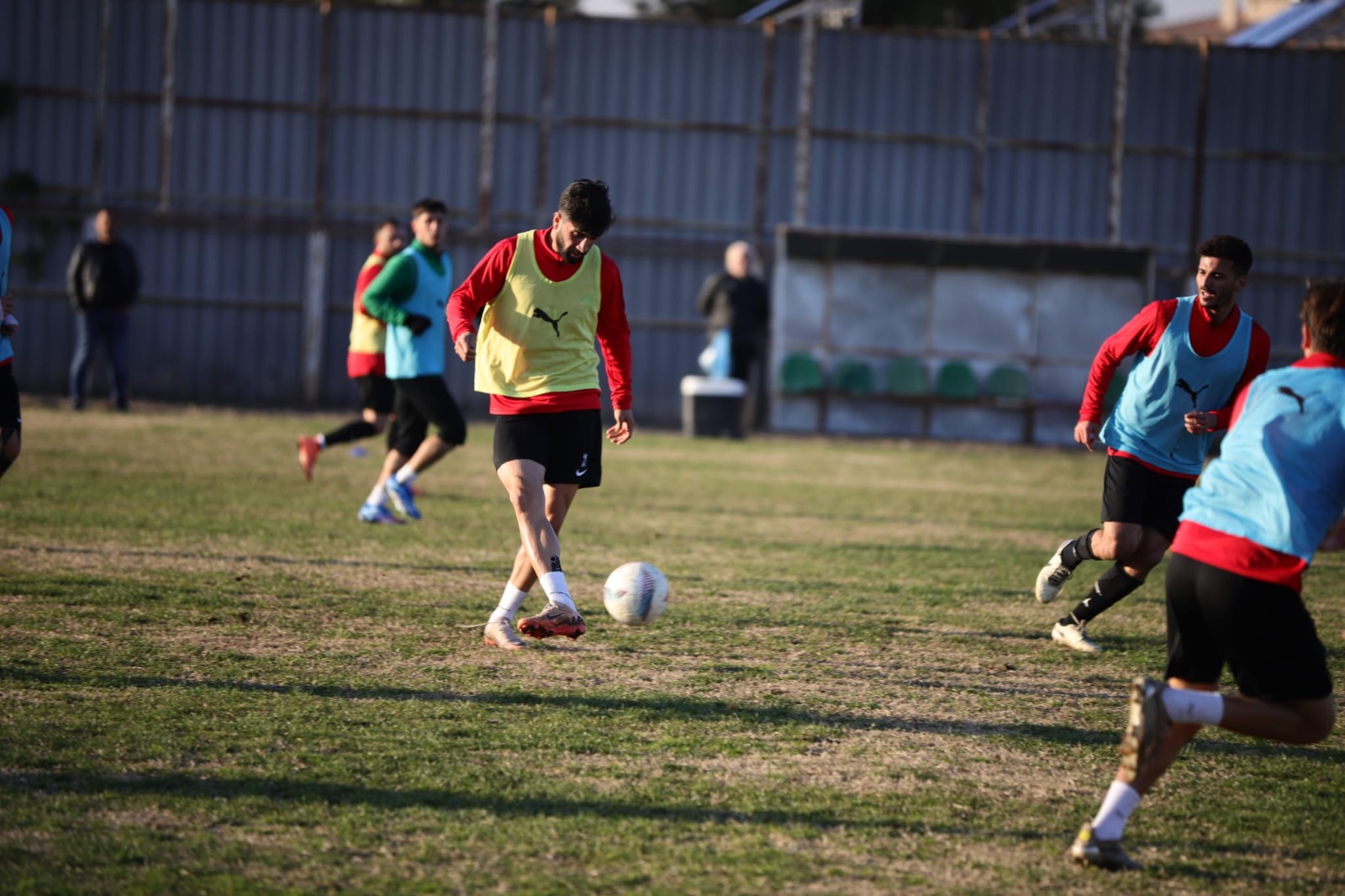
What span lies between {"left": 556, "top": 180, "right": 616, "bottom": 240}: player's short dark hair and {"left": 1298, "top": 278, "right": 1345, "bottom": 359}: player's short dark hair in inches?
110

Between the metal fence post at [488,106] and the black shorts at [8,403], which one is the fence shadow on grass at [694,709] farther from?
the metal fence post at [488,106]

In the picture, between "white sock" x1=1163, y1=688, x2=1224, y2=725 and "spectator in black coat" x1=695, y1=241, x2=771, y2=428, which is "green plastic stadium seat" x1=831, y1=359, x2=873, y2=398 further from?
"white sock" x1=1163, y1=688, x2=1224, y2=725

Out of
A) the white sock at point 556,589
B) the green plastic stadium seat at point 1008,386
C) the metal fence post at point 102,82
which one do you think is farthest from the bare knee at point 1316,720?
the metal fence post at point 102,82

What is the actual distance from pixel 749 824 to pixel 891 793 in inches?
23.7

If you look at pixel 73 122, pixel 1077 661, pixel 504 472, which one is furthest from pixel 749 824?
pixel 73 122

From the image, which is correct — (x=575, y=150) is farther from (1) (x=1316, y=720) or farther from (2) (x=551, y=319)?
(1) (x=1316, y=720)

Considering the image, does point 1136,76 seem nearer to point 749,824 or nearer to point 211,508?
point 211,508

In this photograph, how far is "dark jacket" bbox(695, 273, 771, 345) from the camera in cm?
1981

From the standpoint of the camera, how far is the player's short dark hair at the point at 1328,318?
12.9 ft

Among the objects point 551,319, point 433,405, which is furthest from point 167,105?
point 551,319

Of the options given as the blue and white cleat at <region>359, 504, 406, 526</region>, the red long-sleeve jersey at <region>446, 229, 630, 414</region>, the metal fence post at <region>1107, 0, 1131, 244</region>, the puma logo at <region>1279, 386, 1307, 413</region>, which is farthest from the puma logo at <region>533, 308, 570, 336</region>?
the metal fence post at <region>1107, 0, 1131, 244</region>

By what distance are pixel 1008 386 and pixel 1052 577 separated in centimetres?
1580

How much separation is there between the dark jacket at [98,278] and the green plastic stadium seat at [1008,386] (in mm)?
13157

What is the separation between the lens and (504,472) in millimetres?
6047
